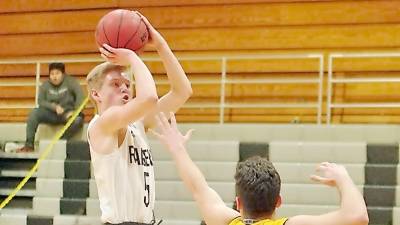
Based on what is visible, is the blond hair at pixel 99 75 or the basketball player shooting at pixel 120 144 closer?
the basketball player shooting at pixel 120 144

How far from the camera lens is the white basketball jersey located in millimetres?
3029

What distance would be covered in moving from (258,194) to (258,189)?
0.6 inches

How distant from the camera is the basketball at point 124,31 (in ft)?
10.2

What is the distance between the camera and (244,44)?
25.8ft

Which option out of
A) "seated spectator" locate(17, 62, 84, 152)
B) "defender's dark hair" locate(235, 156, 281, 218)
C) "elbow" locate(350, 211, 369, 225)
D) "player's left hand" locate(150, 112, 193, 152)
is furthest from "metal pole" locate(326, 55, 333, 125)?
"elbow" locate(350, 211, 369, 225)

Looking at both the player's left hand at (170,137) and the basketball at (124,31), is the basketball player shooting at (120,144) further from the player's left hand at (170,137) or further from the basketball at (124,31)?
the player's left hand at (170,137)

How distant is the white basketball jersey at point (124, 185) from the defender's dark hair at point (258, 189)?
101 centimetres

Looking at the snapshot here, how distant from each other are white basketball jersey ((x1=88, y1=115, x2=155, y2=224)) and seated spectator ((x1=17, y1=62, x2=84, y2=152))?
4352 millimetres

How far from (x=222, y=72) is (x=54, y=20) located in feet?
7.48

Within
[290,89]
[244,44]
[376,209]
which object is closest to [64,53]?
[244,44]

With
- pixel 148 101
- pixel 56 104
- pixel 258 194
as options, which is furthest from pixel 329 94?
pixel 258 194

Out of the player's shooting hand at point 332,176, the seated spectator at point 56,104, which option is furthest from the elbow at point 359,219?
the seated spectator at point 56,104

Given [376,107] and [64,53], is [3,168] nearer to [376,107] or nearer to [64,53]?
[64,53]

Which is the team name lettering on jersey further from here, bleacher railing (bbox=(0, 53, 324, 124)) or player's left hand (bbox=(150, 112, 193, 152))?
bleacher railing (bbox=(0, 53, 324, 124))
